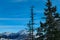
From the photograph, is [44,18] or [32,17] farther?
[32,17]

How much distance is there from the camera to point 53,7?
45281 mm

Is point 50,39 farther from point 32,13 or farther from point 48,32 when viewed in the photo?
point 32,13

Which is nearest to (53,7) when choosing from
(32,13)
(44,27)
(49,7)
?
(49,7)

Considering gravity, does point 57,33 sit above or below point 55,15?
below

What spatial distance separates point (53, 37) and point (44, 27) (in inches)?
106

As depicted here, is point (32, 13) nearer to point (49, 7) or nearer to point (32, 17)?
point (32, 17)

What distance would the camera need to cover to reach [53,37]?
45.2m

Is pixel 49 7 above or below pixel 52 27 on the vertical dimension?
above

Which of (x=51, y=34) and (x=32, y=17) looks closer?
(x=51, y=34)

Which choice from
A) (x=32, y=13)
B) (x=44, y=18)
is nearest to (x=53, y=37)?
(x=44, y=18)

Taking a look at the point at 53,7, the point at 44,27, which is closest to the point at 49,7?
the point at 53,7

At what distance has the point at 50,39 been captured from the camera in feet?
148

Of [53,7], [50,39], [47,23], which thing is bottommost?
[50,39]

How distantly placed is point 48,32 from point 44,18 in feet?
9.11
